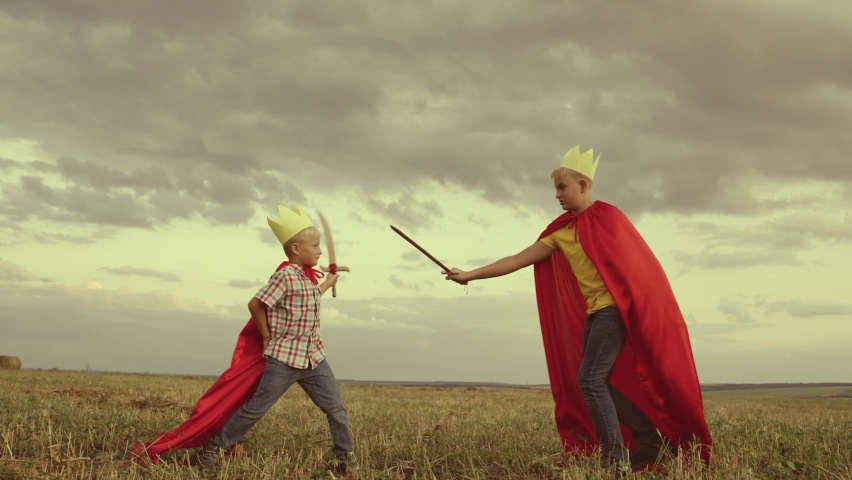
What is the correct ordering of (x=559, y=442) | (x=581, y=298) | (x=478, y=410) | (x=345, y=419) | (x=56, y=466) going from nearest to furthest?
(x=56, y=466), (x=345, y=419), (x=581, y=298), (x=559, y=442), (x=478, y=410)

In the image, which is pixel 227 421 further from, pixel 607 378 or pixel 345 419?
pixel 607 378

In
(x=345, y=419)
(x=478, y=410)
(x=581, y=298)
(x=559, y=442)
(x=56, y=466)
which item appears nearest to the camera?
(x=56, y=466)

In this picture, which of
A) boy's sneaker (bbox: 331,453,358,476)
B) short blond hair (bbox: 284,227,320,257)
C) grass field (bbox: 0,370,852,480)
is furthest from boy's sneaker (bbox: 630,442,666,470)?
short blond hair (bbox: 284,227,320,257)

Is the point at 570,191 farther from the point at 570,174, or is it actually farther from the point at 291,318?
the point at 291,318

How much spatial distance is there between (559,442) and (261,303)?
10.4 feet

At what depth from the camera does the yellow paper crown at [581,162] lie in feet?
17.5

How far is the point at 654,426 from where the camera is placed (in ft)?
17.8

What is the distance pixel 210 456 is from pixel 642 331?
332 centimetres

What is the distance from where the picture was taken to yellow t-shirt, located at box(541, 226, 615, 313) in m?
5.16

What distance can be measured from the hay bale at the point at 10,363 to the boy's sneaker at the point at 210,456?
22412 mm

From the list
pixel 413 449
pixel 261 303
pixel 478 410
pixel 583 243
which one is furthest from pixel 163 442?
pixel 478 410

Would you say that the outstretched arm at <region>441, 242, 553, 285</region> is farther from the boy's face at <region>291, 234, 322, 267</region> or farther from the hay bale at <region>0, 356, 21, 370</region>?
the hay bale at <region>0, 356, 21, 370</region>

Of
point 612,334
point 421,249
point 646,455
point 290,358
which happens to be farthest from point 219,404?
point 646,455

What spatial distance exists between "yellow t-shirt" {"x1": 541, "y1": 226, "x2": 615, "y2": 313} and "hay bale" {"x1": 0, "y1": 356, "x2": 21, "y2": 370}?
78.9 ft
